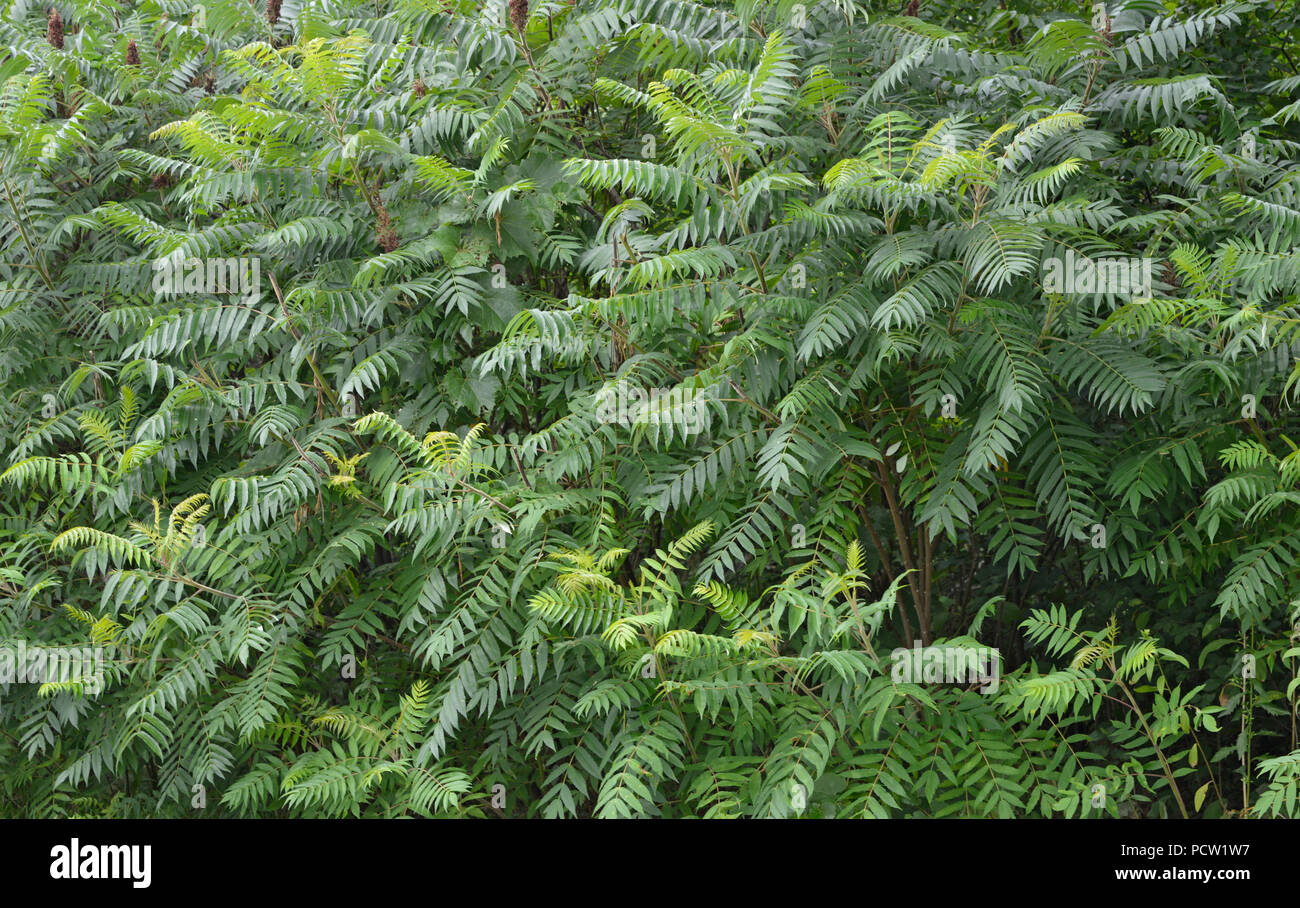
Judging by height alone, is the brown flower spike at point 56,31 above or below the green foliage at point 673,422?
above

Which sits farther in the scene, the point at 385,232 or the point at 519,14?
the point at 385,232

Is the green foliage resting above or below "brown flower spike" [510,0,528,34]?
below

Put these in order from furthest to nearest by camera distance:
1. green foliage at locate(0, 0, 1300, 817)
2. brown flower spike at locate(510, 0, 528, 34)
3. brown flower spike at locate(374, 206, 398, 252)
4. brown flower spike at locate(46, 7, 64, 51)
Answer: brown flower spike at locate(46, 7, 64, 51) < brown flower spike at locate(374, 206, 398, 252) < brown flower spike at locate(510, 0, 528, 34) < green foliage at locate(0, 0, 1300, 817)

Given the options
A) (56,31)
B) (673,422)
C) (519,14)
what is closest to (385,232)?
(519,14)

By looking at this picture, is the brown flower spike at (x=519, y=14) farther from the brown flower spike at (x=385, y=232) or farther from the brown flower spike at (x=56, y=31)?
the brown flower spike at (x=56, y=31)

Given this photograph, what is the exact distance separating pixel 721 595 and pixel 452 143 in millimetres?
2309

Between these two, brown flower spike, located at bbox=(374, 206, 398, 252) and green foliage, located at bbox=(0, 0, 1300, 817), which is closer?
green foliage, located at bbox=(0, 0, 1300, 817)

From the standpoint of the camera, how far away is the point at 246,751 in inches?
167

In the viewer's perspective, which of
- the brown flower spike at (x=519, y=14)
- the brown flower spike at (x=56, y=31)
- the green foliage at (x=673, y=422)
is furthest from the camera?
the brown flower spike at (x=56, y=31)

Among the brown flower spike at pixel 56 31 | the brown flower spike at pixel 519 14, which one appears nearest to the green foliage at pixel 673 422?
the brown flower spike at pixel 519 14

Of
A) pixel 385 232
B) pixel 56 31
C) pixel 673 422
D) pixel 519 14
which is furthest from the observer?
pixel 56 31

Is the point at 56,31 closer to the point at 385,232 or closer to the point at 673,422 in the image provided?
the point at 385,232

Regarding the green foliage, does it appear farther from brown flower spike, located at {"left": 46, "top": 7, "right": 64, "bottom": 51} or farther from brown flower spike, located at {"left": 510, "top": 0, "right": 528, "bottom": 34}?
brown flower spike, located at {"left": 46, "top": 7, "right": 64, "bottom": 51}

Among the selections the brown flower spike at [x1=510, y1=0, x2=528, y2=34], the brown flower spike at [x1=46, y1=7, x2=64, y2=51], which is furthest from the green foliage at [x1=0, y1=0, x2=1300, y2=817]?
the brown flower spike at [x1=46, y1=7, x2=64, y2=51]
